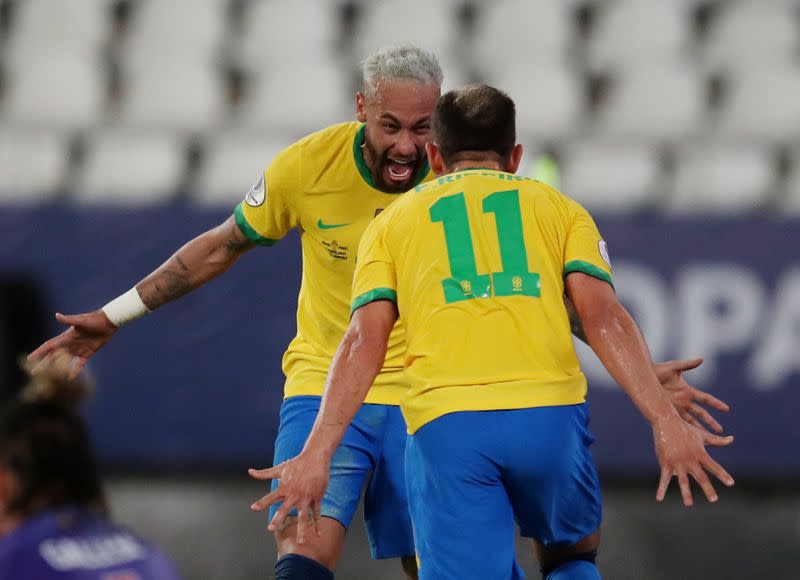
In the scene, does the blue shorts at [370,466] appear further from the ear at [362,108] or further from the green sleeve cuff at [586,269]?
the green sleeve cuff at [586,269]

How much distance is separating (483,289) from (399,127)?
920mm

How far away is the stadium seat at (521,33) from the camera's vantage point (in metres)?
9.11

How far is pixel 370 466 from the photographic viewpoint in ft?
14.7

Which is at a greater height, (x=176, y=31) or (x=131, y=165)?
(x=176, y=31)

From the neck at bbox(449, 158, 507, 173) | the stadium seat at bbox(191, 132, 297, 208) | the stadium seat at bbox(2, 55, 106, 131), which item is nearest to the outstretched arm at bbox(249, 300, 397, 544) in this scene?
the neck at bbox(449, 158, 507, 173)

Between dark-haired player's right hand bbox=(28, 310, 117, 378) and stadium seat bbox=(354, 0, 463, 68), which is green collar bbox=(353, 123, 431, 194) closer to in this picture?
dark-haired player's right hand bbox=(28, 310, 117, 378)

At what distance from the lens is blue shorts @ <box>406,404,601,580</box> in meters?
Answer: 3.58

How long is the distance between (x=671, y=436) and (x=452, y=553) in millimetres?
624

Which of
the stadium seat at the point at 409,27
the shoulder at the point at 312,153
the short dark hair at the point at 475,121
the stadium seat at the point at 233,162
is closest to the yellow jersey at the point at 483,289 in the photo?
the short dark hair at the point at 475,121

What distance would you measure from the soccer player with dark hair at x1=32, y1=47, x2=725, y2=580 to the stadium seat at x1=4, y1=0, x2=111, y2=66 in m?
4.61

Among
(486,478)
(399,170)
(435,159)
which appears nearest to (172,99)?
(399,170)

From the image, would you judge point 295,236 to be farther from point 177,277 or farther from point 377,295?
point 377,295

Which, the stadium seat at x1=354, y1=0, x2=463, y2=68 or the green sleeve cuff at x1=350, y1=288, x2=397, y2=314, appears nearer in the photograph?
the green sleeve cuff at x1=350, y1=288, x2=397, y2=314

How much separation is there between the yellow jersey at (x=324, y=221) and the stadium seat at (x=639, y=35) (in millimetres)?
4872
